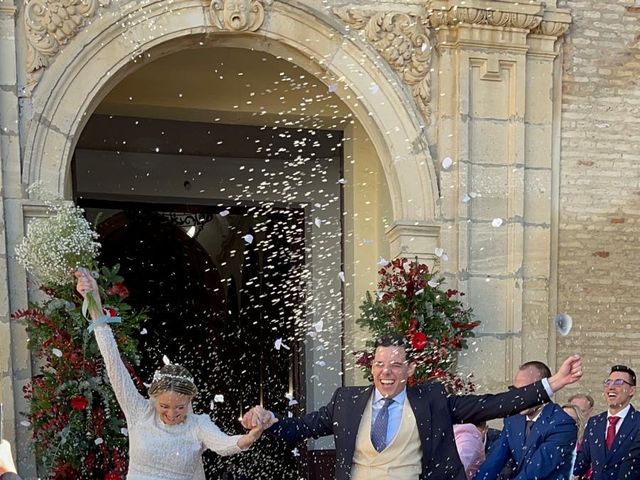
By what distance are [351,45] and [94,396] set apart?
11.2ft

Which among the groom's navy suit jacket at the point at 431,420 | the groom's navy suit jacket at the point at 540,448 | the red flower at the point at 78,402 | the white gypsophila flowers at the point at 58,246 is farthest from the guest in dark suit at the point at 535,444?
the white gypsophila flowers at the point at 58,246

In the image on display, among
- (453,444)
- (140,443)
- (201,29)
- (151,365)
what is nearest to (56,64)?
(201,29)

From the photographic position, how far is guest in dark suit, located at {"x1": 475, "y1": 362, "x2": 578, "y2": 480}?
224 inches

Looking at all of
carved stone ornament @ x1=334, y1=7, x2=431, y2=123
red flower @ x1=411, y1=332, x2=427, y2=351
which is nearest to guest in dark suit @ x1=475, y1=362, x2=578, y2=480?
red flower @ x1=411, y1=332, x2=427, y2=351

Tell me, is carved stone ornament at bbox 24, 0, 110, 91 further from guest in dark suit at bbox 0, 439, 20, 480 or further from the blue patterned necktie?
guest in dark suit at bbox 0, 439, 20, 480

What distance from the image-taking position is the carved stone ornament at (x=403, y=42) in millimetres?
9156

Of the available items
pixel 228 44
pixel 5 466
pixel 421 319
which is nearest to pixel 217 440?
pixel 5 466

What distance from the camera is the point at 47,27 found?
8391 millimetres

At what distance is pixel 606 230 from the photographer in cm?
962

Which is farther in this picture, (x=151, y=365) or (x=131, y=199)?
(x=151, y=365)

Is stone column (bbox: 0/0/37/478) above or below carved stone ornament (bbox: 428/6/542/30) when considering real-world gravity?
below

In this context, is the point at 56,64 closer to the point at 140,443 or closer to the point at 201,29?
the point at 201,29

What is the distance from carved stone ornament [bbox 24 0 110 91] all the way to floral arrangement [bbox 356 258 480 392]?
9.63 ft

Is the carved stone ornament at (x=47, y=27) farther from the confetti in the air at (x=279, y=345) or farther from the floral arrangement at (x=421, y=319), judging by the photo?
the confetti in the air at (x=279, y=345)
